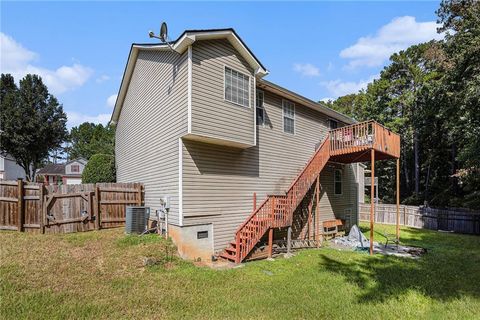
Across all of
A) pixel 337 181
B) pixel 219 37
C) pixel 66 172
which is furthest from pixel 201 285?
pixel 66 172

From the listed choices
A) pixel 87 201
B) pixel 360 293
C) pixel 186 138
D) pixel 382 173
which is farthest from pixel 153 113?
pixel 382 173

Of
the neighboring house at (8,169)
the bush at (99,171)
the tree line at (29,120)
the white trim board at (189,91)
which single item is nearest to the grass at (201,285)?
the white trim board at (189,91)

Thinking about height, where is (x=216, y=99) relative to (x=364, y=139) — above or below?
above

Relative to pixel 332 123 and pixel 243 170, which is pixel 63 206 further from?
pixel 332 123

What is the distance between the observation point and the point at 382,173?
33.8 m

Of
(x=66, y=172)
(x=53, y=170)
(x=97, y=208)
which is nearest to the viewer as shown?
(x=97, y=208)

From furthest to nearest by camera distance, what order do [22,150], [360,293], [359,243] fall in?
[22,150] < [359,243] < [360,293]

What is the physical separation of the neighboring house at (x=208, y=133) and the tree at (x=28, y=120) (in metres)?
22.7

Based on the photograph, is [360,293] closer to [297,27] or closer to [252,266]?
[252,266]

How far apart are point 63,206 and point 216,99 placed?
6476mm

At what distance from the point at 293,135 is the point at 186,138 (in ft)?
19.2

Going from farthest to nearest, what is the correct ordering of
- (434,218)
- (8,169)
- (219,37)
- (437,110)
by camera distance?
1. (8,169)
2. (437,110)
3. (434,218)
4. (219,37)

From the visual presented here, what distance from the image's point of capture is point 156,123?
10461 mm

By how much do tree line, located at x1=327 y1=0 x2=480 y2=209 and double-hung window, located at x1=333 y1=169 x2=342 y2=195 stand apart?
A: 700 centimetres
